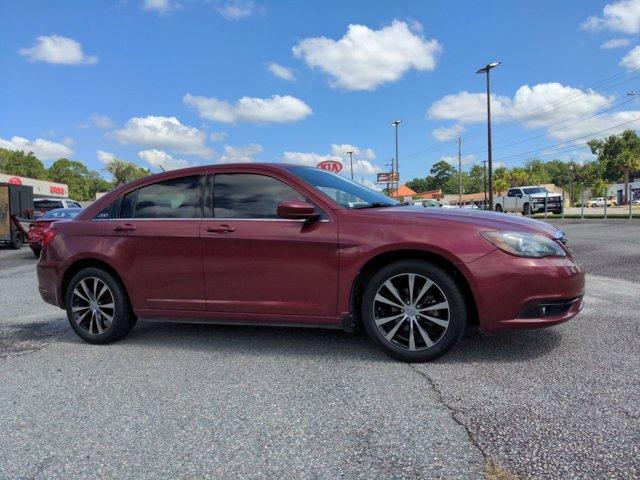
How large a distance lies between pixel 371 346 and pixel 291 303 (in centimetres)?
82

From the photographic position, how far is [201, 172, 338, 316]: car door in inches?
155

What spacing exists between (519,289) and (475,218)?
24.4 inches

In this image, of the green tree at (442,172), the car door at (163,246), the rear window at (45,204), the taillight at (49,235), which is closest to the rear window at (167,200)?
the car door at (163,246)

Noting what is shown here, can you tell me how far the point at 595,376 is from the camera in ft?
11.2

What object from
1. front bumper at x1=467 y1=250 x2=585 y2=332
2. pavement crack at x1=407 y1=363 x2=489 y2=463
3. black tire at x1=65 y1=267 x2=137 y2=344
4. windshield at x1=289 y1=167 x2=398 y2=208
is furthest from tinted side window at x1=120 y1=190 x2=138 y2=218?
front bumper at x1=467 y1=250 x2=585 y2=332

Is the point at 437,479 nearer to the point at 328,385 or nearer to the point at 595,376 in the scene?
the point at 328,385

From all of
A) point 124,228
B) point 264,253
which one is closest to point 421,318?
point 264,253

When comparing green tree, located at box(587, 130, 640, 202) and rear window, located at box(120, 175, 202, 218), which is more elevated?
green tree, located at box(587, 130, 640, 202)

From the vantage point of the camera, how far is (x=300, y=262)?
396cm

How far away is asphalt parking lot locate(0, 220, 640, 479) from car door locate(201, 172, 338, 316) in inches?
18.3

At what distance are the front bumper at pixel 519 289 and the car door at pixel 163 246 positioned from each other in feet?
7.43

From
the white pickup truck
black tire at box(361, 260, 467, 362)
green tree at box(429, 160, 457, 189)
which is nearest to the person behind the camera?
black tire at box(361, 260, 467, 362)

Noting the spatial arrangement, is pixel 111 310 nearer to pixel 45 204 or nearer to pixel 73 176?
pixel 45 204

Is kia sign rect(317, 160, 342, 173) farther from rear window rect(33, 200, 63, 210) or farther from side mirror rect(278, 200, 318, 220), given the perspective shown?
rear window rect(33, 200, 63, 210)
